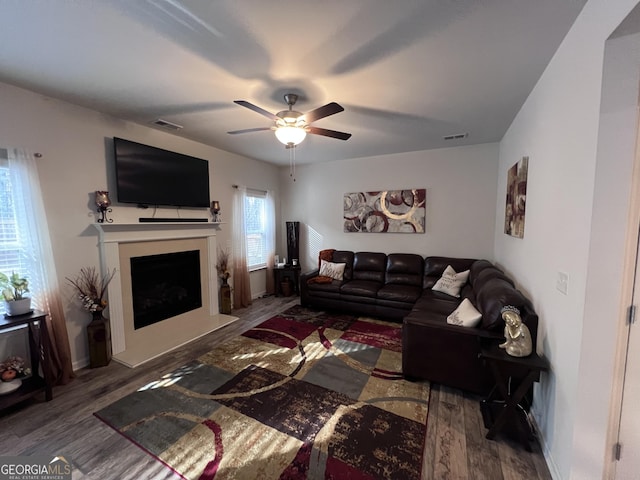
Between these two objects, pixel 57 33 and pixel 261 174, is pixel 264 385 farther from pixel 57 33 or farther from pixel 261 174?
pixel 261 174

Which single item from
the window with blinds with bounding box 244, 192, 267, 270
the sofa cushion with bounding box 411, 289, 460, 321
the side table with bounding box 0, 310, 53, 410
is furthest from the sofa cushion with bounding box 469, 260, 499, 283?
the side table with bounding box 0, 310, 53, 410

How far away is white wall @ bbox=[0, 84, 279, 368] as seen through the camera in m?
2.23

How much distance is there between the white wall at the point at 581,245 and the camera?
1.16 m

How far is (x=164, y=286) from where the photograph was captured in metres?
3.46

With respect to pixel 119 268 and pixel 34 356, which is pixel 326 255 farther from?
pixel 34 356

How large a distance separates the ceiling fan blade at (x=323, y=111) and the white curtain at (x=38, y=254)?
246 cm

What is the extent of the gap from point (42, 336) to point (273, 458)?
7.37ft

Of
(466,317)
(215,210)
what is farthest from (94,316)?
(466,317)

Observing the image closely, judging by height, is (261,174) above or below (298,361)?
above

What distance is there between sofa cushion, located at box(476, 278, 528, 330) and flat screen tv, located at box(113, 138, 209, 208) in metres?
3.70

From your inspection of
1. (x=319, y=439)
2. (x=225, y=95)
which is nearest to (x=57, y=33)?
(x=225, y=95)

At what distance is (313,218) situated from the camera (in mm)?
5219

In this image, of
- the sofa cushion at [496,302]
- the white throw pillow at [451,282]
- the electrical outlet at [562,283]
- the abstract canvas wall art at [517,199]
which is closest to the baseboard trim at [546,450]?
the sofa cushion at [496,302]

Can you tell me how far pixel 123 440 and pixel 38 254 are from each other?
1797 millimetres
